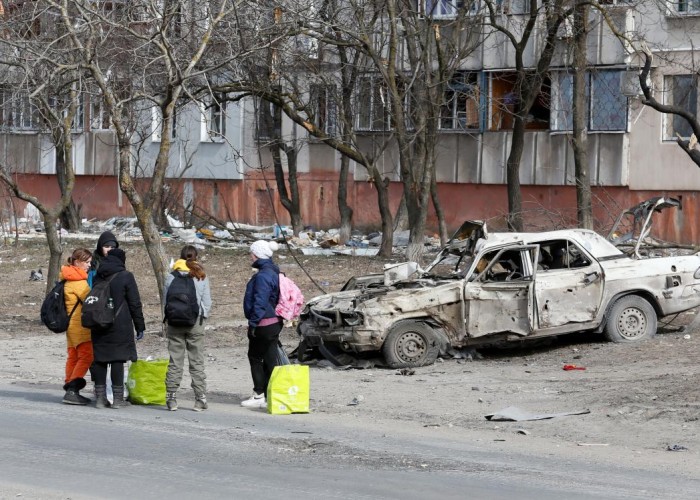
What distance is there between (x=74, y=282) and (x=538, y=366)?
19.4ft

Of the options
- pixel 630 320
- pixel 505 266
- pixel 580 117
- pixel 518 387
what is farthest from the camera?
pixel 580 117

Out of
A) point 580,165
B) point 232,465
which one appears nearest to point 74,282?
point 232,465

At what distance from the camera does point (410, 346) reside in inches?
584


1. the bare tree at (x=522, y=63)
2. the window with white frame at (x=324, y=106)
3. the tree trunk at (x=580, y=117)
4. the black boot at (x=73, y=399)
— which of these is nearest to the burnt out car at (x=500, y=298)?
the black boot at (x=73, y=399)

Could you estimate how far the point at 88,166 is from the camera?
1647 inches

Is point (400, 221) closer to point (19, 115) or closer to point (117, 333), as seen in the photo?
point (19, 115)

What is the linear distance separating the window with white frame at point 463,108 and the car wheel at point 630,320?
16.8 meters

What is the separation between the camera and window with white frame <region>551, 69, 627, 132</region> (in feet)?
99.8

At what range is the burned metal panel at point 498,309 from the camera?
49.3 feet

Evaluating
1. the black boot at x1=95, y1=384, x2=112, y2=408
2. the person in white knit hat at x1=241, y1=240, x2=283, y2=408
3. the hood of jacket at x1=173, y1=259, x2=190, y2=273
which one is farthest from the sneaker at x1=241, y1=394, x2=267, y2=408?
the hood of jacket at x1=173, y1=259, x2=190, y2=273

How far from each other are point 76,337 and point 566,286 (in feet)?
20.9

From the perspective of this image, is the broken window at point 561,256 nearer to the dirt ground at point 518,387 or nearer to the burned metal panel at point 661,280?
the burned metal panel at point 661,280

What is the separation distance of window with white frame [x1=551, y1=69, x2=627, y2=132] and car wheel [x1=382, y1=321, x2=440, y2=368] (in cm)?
1666

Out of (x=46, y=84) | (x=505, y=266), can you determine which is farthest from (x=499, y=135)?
(x=46, y=84)
